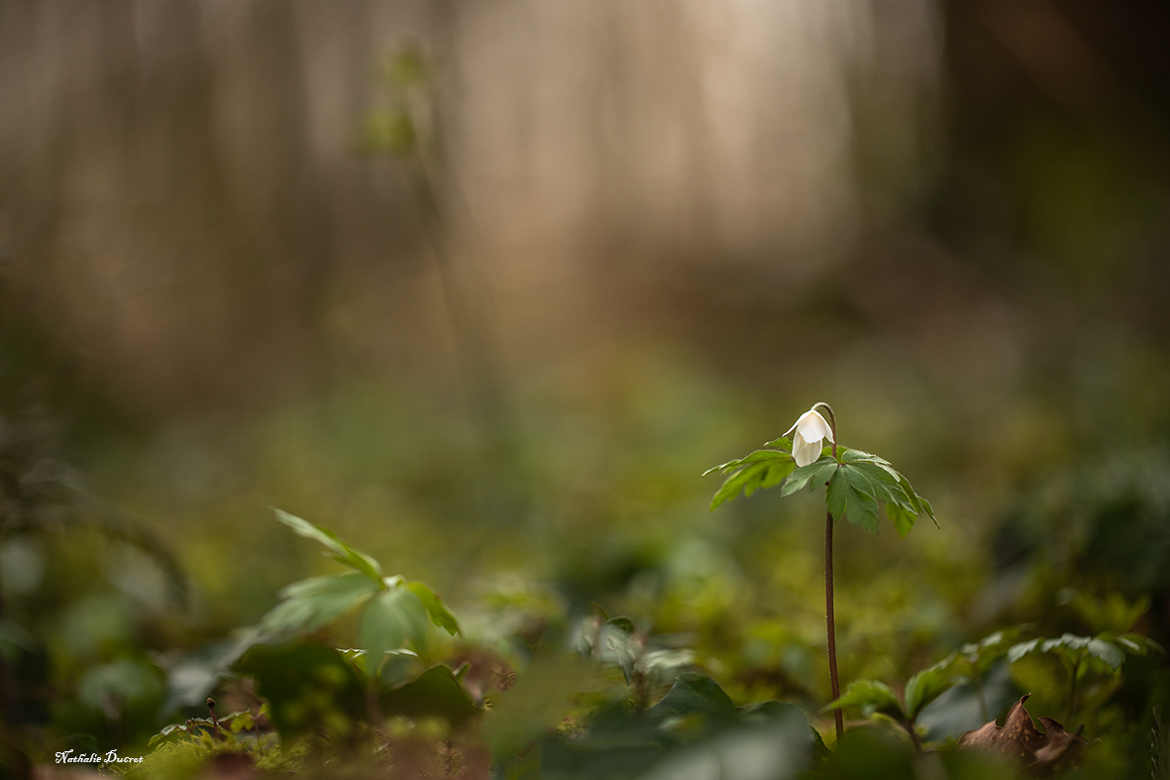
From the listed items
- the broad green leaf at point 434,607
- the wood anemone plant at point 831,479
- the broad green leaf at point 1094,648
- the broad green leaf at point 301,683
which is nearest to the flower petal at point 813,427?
the wood anemone plant at point 831,479

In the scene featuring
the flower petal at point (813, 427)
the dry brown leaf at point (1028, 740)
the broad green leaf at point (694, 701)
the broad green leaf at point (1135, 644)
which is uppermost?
the flower petal at point (813, 427)

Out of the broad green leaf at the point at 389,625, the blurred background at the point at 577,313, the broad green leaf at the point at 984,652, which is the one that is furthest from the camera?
the blurred background at the point at 577,313

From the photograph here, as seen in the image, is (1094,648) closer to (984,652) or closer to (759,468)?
(984,652)

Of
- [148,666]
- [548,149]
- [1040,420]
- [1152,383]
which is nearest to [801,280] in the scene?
[548,149]

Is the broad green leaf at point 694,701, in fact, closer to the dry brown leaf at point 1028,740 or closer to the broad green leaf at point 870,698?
the broad green leaf at point 870,698

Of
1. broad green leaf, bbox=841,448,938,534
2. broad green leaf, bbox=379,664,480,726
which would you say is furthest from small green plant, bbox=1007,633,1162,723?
broad green leaf, bbox=379,664,480,726
